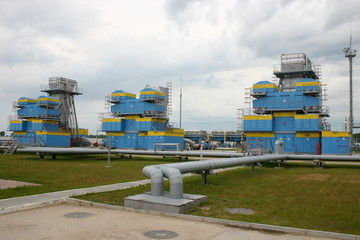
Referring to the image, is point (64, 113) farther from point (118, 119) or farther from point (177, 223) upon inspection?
point (177, 223)

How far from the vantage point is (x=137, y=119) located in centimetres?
4859

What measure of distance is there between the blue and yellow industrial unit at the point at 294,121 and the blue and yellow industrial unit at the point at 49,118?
34111mm

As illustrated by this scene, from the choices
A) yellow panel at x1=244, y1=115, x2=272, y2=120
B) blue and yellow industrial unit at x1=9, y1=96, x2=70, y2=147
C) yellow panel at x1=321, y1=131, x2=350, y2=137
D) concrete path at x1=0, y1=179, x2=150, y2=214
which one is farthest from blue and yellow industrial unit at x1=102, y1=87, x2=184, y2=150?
concrete path at x1=0, y1=179, x2=150, y2=214

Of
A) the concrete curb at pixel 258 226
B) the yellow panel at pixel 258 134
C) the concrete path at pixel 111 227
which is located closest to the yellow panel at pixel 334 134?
the yellow panel at pixel 258 134

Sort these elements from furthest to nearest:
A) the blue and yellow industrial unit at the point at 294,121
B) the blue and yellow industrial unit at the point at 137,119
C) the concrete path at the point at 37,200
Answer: the blue and yellow industrial unit at the point at 137,119 → the blue and yellow industrial unit at the point at 294,121 → the concrete path at the point at 37,200

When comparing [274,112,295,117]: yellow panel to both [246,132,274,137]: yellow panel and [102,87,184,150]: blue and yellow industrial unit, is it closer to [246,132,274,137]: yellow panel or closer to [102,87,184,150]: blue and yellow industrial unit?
[246,132,274,137]: yellow panel

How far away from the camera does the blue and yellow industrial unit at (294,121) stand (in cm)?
3456

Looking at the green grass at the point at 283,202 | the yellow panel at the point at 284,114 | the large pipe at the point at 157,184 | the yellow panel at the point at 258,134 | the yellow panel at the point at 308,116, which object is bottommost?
the green grass at the point at 283,202

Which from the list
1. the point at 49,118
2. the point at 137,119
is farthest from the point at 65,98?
the point at 137,119

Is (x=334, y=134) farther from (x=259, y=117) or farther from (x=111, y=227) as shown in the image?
(x=111, y=227)

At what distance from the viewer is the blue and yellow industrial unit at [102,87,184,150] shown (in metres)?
48.2

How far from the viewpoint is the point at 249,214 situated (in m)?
9.23

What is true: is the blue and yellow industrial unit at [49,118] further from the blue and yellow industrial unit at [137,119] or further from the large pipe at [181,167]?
the large pipe at [181,167]

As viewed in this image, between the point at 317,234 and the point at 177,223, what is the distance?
3378 millimetres
